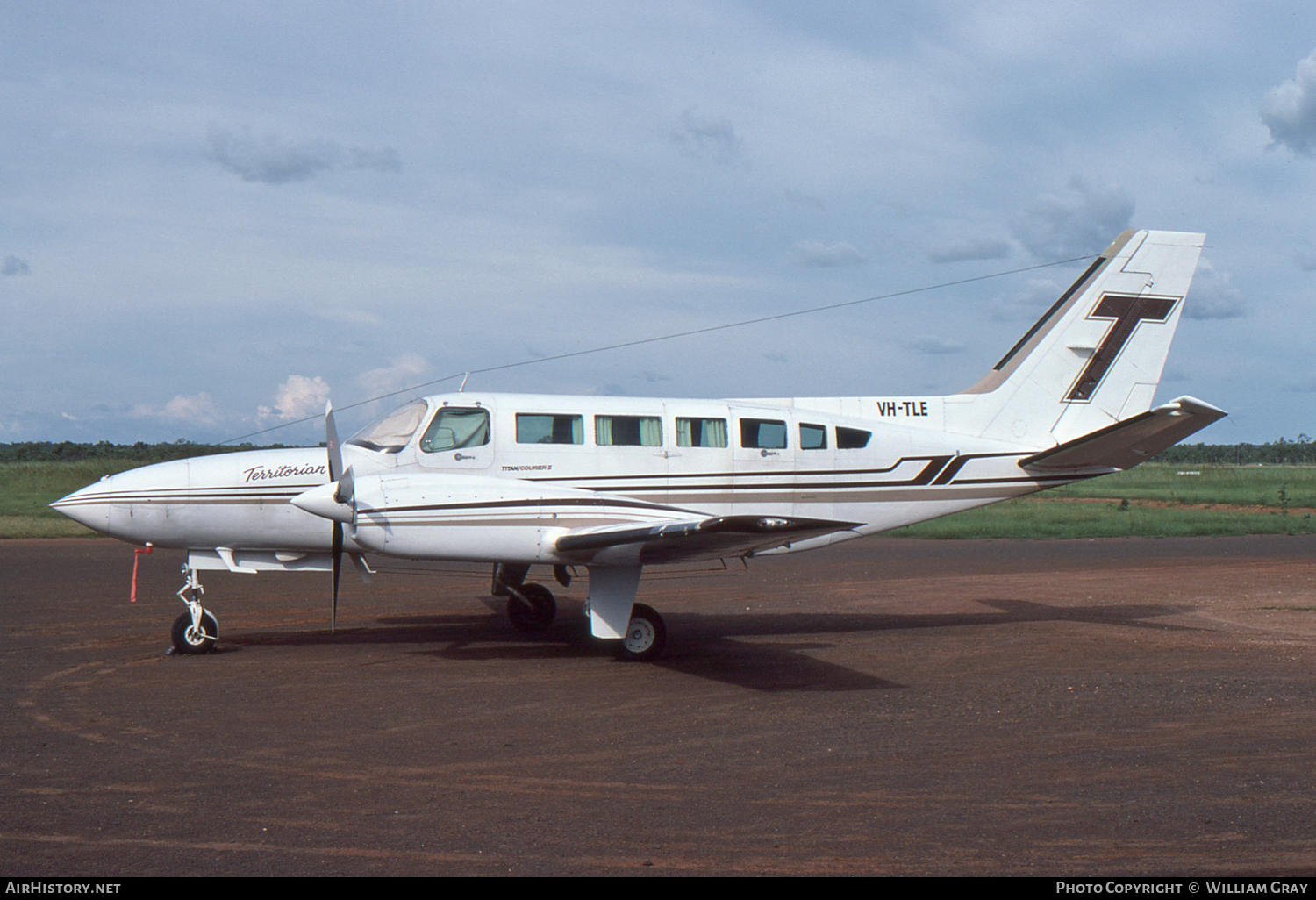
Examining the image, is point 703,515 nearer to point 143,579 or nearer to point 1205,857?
point 1205,857

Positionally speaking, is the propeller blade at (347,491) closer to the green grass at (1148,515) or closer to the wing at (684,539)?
the wing at (684,539)

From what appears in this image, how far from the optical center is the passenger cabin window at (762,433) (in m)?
11.9

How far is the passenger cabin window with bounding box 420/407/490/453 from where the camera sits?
35.7ft

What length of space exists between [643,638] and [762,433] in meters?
2.98

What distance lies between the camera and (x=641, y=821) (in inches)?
221

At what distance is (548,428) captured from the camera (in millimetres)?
11203

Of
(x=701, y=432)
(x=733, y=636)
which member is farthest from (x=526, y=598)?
(x=701, y=432)

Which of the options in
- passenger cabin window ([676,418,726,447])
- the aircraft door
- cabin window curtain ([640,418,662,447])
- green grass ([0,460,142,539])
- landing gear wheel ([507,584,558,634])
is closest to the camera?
cabin window curtain ([640,418,662,447])

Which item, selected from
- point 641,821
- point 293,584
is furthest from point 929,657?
point 293,584

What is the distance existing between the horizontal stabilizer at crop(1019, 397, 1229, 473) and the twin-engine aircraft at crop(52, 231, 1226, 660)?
0.03 m

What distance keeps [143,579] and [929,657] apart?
14.8 meters

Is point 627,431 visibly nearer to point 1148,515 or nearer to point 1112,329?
point 1112,329

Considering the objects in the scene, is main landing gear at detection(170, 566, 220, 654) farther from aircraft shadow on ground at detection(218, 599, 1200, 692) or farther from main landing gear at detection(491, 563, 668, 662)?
main landing gear at detection(491, 563, 668, 662)

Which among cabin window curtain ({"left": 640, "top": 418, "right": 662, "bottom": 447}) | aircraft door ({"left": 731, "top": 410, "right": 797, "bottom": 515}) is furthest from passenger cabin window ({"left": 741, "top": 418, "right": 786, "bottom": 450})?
cabin window curtain ({"left": 640, "top": 418, "right": 662, "bottom": 447})
